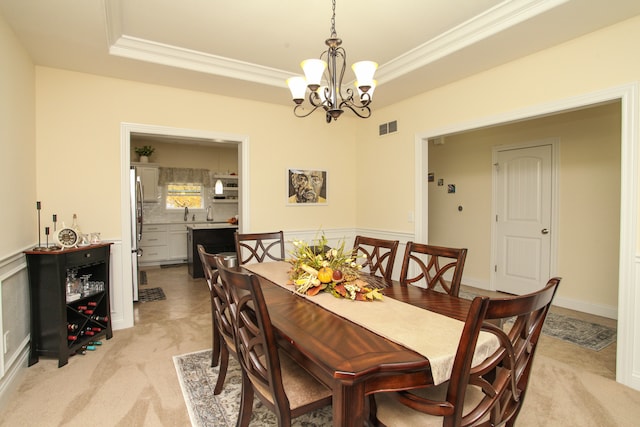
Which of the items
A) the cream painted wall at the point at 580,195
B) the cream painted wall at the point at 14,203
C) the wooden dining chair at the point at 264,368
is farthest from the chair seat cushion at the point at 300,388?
the cream painted wall at the point at 580,195

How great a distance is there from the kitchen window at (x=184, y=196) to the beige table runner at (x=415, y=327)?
6511 mm

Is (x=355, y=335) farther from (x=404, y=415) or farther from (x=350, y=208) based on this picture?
(x=350, y=208)

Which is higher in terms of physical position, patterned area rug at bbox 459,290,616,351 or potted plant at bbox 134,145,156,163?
potted plant at bbox 134,145,156,163

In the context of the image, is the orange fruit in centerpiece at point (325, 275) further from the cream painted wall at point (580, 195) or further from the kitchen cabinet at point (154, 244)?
the kitchen cabinet at point (154, 244)

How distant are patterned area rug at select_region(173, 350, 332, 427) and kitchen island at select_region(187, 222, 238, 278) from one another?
3.13m

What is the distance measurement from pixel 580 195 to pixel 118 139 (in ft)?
17.2

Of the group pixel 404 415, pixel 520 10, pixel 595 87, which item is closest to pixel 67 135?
pixel 404 415

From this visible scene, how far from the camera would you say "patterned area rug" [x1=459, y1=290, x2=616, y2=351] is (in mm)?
3151

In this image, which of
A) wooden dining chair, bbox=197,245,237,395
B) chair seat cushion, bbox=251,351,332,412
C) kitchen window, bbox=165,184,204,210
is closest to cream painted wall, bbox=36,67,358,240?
wooden dining chair, bbox=197,245,237,395

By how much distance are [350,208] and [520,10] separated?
313 centimetres

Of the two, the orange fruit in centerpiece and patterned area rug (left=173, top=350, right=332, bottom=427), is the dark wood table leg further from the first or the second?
patterned area rug (left=173, top=350, right=332, bottom=427)

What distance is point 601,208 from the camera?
3891 millimetres

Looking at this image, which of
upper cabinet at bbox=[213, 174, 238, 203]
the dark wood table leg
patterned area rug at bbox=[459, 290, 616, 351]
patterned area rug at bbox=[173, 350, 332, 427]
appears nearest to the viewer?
the dark wood table leg

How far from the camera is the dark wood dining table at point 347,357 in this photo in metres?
1.13
